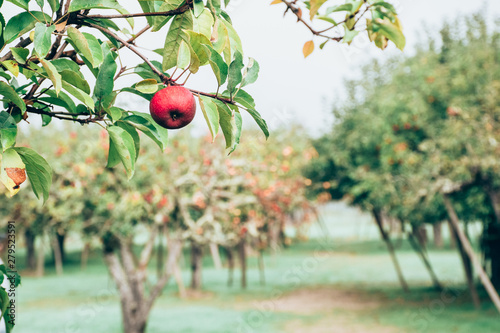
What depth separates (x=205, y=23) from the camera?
1008 millimetres

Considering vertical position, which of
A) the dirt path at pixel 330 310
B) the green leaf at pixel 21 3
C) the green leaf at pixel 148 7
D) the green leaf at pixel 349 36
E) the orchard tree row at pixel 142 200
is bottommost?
the dirt path at pixel 330 310

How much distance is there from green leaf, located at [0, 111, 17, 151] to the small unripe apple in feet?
0.90

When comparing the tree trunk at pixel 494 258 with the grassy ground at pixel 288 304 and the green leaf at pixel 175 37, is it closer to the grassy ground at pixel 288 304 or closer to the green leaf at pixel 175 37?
the grassy ground at pixel 288 304

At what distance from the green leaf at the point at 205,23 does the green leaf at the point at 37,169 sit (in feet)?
1.44

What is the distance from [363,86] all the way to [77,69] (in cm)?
1176

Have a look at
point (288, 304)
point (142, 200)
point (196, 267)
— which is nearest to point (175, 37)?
point (142, 200)

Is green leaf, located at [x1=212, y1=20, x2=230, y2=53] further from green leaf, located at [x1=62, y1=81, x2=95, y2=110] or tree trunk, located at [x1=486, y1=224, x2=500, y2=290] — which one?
tree trunk, located at [x1=486, y1=224, x2=500, y2=290]

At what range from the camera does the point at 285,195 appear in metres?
9.96

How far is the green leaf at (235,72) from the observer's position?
3.30 ft

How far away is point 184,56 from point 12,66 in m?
0.35

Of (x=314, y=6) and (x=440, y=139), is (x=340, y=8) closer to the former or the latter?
(x=314, y=6)

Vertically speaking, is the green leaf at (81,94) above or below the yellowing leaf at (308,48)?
below

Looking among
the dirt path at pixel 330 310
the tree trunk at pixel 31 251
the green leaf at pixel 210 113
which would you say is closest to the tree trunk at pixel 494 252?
the dirt path at pixel 330 310

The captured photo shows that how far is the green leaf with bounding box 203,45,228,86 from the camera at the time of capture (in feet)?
3.11
